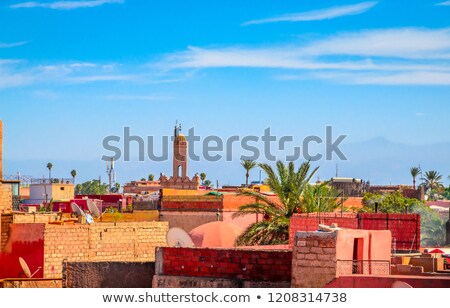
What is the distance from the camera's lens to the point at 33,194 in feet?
273

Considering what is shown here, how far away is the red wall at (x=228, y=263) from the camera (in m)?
14.1

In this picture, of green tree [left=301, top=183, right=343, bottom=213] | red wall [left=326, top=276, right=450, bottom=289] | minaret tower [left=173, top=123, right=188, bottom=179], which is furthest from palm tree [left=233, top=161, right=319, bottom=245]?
minaret tower [left=173, top=123, right=188, bottom=179]

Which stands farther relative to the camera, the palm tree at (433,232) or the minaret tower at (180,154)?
the minaret tower at (180,154)

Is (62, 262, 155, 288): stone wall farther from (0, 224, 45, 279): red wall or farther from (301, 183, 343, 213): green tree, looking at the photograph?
(301, 183, 343, 213): green tree

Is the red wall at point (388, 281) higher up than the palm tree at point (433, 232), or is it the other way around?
the red wall at point (388, 281)

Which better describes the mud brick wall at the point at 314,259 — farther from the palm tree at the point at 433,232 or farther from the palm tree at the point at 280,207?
the palm tree at the point at 433,232

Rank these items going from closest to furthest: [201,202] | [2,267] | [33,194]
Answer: [2,267], [201,202], [33,194]

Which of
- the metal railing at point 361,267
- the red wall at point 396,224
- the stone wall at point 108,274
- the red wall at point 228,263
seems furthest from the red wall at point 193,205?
the red wall at point 228,263

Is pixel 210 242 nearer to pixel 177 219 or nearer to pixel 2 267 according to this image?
pixel 2 267

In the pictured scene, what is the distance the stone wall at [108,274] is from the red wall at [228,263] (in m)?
0.48

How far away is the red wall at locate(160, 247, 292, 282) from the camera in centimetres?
1408

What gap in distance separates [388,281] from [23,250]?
15505mm

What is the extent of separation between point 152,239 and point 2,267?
13.8ft

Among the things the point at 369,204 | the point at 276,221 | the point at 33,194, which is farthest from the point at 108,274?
the point at 33,194
